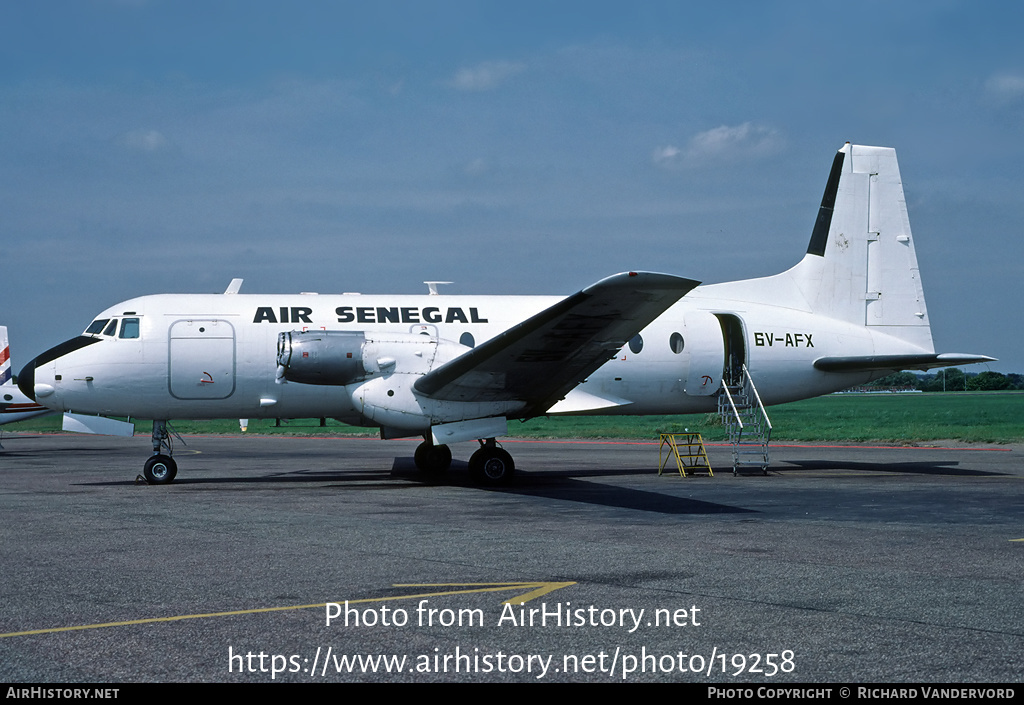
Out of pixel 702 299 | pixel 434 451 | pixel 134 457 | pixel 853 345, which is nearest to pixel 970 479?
pixel 853 345

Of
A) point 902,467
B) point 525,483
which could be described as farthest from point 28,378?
point 902,467

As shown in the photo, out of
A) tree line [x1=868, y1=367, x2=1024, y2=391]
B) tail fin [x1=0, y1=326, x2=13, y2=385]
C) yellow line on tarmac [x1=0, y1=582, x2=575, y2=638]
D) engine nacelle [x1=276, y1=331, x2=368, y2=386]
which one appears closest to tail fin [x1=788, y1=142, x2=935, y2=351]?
engine nacelle [x1=276, y1=331, x2=368, y2=386]

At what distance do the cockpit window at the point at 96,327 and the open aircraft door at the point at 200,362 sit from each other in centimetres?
147

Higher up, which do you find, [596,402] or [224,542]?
[596,402]

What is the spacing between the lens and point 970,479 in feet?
61.1

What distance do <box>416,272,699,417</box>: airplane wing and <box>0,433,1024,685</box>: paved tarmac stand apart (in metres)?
1.95

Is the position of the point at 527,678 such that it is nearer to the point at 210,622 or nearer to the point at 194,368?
the point at 210,622

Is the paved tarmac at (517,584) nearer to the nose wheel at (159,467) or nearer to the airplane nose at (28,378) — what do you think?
the nose wheel at (159,467)

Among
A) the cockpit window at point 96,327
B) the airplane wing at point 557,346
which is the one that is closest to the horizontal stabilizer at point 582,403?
the airplane wing at point 557,346

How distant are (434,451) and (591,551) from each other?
1110 centimetres

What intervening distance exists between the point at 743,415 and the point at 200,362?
38.7 feet

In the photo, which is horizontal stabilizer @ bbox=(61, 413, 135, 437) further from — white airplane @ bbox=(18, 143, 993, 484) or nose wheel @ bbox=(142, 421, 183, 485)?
nose wheel @ bbox=(142, 421, 183, 485)

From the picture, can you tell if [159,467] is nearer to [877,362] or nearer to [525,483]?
[525,483]

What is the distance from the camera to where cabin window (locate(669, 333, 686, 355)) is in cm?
2030
